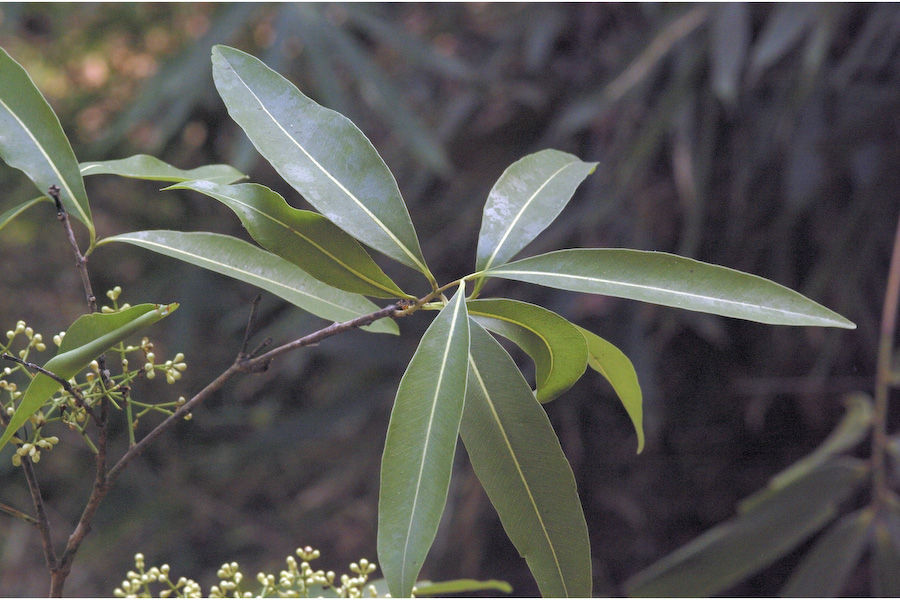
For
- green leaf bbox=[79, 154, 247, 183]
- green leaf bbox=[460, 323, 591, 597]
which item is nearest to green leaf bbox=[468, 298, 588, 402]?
green leaf bbox=[460, 323, 591, 597]

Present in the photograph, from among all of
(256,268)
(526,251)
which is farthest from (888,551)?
(256,268)

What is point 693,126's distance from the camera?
108cm

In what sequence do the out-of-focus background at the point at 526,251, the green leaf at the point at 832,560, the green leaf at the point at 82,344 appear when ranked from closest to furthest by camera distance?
the green leaf at the point at 82,344
the green leaf at the point at 832,560
the out-of-focus background at the point at 526,251

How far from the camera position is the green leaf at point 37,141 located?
0.87 ft

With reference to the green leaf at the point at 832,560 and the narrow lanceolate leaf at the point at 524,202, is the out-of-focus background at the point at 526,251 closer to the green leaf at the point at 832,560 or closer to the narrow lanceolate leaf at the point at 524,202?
the green leaf at the point at 832,560

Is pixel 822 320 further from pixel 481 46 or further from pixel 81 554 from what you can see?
pixel 81 554

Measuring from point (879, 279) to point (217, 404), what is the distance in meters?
1.06

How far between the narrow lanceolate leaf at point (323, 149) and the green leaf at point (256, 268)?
0.04 meters

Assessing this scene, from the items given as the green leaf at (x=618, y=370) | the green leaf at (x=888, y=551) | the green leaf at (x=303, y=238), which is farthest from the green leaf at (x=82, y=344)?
the green leaf at (x=888, y=551)

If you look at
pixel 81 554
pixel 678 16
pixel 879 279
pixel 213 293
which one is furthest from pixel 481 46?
pixel 81 554

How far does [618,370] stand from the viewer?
0.93ft

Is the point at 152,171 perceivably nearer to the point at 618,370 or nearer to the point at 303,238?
the point at 303,238

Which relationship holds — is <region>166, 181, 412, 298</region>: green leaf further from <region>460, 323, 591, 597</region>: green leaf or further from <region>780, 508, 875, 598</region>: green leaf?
<region>780, 508, 875, 598</region>: green leaf

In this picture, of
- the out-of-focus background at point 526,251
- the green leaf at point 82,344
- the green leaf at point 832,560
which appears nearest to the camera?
the green leaf at point 82,344
